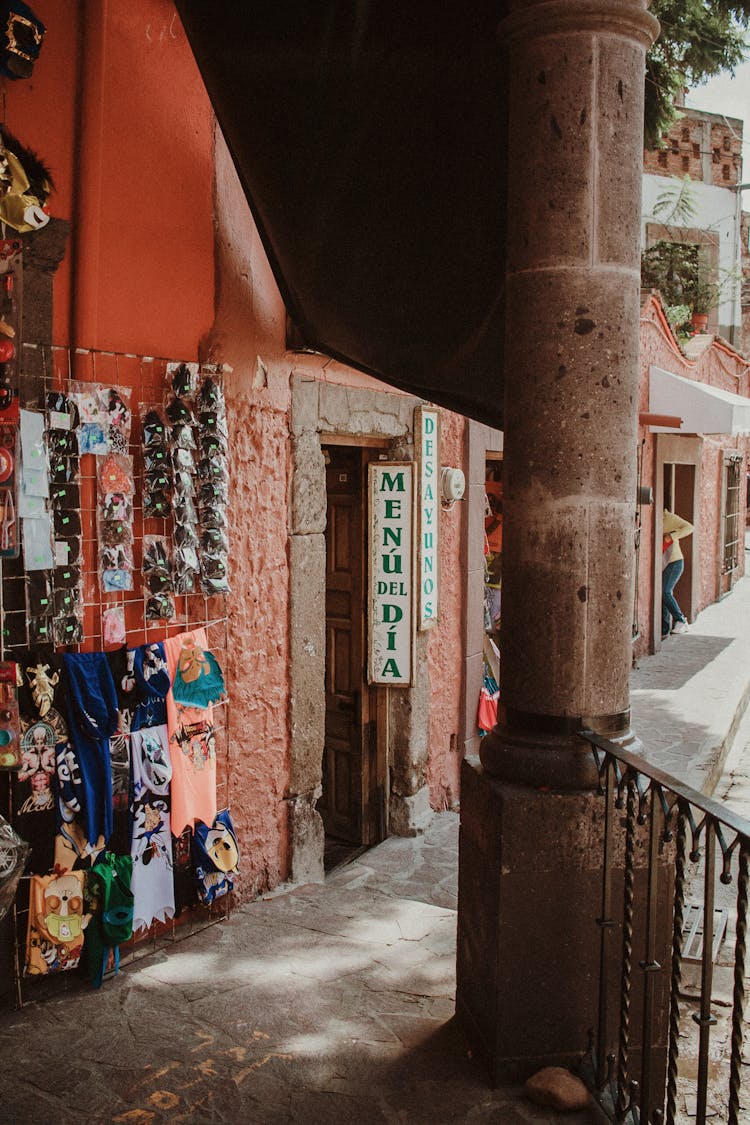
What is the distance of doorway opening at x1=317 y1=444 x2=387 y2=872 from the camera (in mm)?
6457

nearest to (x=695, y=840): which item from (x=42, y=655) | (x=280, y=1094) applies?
(x=280, y=1094)

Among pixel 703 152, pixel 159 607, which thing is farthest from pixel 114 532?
pixel 703 152

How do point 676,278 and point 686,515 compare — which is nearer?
point 686,515

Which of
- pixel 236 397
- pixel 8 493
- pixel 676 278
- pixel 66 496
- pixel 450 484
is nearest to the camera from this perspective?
pixel 8 493

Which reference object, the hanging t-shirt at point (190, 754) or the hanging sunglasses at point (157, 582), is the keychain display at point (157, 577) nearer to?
the hanging sunglasses at point (157, 582)

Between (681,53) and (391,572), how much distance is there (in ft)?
20.6

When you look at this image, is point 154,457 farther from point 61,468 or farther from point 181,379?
point 61,468

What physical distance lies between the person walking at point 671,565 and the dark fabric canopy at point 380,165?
32.9 ft

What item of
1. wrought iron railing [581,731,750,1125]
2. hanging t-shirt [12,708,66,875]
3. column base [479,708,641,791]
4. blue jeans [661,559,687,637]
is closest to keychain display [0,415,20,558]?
hanging t-shirt [12,708,66,875]

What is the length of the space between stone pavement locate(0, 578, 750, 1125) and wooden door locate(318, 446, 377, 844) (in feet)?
5.23

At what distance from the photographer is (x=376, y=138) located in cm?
418

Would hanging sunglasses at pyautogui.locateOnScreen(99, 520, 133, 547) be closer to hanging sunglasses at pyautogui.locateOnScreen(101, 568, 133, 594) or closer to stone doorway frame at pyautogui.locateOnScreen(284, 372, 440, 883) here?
hanging sunglasses at pyautogui.locateOnScreen(101, 568, 133, 594)

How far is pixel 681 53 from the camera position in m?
9.32

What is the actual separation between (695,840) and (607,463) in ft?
4.06
